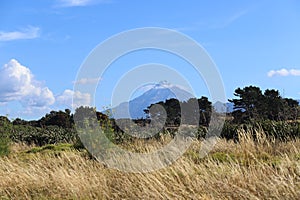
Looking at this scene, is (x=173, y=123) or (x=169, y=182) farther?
(x=173, y=123)

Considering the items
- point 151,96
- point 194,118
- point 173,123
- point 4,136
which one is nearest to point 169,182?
point 151,96

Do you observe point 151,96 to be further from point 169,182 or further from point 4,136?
point 169,182

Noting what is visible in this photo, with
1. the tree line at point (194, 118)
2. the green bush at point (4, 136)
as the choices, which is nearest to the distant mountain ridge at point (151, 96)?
the tree line at point (194, 118)

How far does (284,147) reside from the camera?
11109 mm

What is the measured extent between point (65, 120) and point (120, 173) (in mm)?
29874

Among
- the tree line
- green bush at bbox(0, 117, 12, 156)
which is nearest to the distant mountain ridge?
the tree line

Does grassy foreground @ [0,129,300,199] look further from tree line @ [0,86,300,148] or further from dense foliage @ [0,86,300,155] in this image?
tree line @ [0,86,300,148]

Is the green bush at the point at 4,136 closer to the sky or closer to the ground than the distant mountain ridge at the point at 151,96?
closer to the ground

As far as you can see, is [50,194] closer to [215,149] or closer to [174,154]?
[174,154]

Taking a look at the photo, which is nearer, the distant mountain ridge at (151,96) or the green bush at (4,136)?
the distant mountain ridge at (151,96)

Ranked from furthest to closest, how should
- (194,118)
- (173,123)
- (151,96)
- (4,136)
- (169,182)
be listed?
(173,123) → (194,118) → (4,136) → (151,96) → (169,182)

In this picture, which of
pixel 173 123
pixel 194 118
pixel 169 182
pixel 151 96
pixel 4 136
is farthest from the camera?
pixel 173 123

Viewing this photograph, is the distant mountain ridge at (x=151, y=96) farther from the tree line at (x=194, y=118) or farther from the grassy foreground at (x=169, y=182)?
the grassy foreground at (x=169, y=182)

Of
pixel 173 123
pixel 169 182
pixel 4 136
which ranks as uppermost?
pixel 173 123
